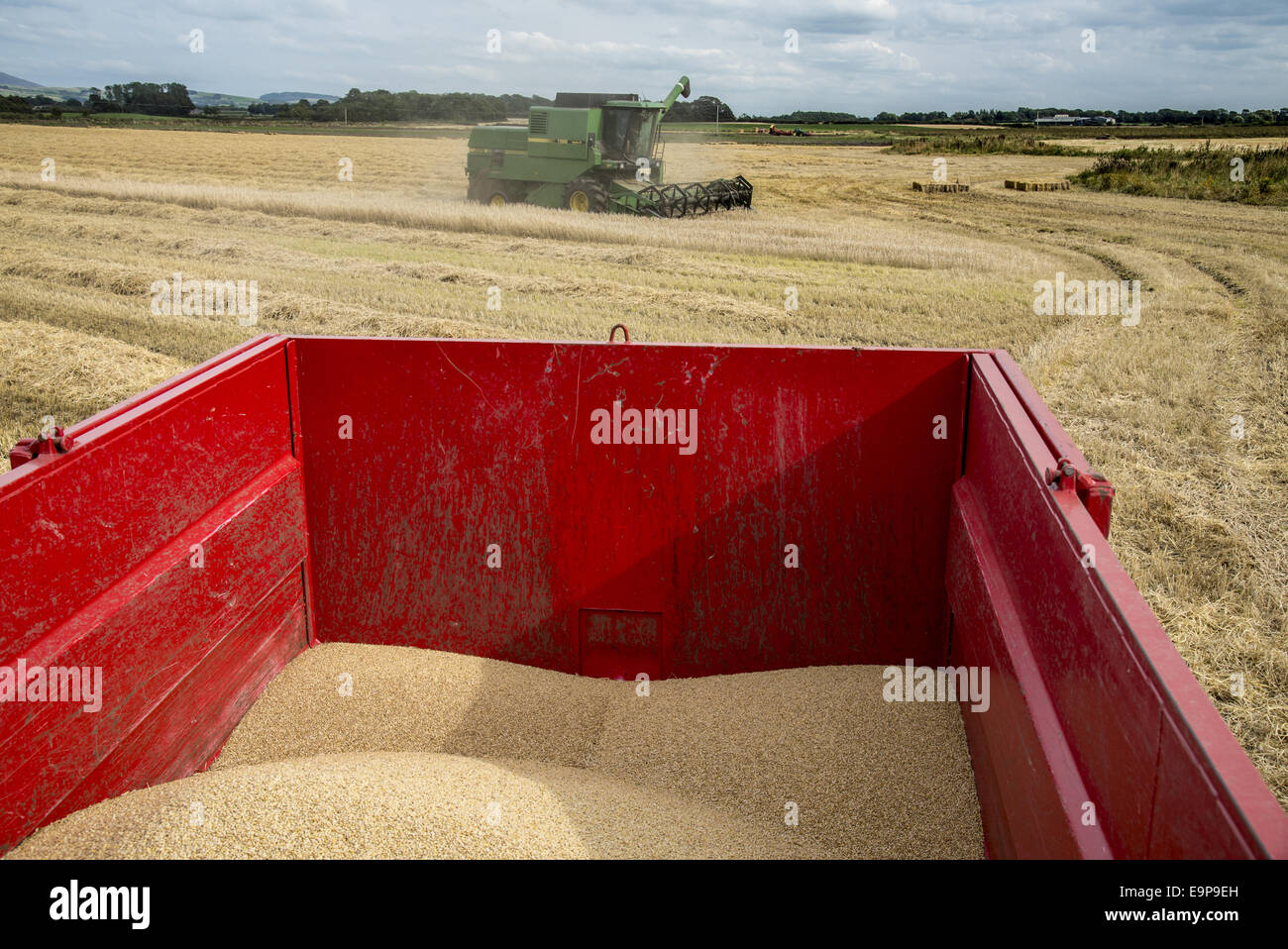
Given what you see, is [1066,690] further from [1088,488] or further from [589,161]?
[589,161]

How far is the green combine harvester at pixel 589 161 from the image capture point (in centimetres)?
2058

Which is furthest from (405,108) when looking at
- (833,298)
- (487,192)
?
(833,298)

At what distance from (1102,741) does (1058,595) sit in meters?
0.41

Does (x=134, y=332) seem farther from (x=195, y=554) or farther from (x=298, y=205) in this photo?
(x=298, y=205)

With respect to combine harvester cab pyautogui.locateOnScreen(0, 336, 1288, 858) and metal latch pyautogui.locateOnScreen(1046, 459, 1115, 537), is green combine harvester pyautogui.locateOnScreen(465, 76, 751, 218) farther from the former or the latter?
metal latch pyautogui.locateOnScreen(1046, 459, 1115, 537)

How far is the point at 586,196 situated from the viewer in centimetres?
2091

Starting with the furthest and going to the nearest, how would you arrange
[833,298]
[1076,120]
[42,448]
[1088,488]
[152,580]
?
[1076,120]
[833,298]
[152,580]
[42,448]
[1088,488]

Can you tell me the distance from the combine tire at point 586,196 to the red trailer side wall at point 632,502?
1755cm

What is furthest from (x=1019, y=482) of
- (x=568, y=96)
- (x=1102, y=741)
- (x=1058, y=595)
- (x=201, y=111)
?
(x=201, y=111)

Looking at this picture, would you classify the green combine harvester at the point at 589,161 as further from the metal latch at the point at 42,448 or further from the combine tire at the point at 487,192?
the metal latch at the point at 42,448

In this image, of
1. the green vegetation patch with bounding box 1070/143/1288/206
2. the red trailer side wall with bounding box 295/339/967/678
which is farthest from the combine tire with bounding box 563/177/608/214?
the red trailer side wall with bounding box 295/339/967/678

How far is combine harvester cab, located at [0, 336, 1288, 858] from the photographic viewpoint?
9.45 ft

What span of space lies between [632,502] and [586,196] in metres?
18.1

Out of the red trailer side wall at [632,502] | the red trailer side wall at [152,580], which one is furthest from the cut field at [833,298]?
the red trailer side wall at [152,580]
